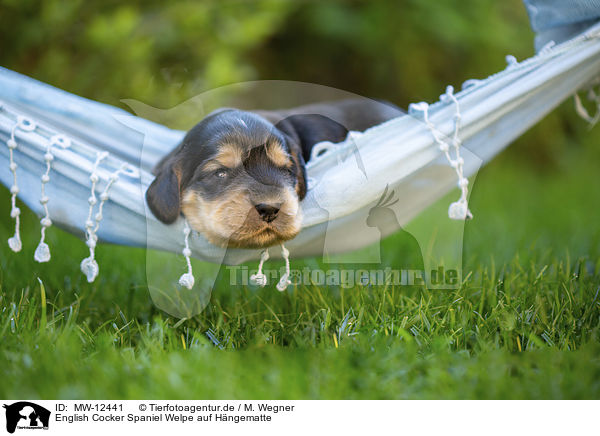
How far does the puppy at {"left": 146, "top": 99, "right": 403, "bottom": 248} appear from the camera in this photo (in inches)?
86.8

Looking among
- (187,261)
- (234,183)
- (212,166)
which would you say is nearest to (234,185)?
(234,183)

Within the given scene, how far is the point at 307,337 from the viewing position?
2324 mm

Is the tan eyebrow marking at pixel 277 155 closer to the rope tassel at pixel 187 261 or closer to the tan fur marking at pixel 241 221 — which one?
the tan fur marking at pixel 241 221

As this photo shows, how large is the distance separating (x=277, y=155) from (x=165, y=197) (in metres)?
0.50

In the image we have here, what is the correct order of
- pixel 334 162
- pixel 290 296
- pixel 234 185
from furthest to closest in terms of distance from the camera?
pixel 290 296
pixel 334 162
pixel 234 185

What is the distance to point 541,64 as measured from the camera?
241 centimetres

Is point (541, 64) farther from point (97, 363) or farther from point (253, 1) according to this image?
point (253, 1)
